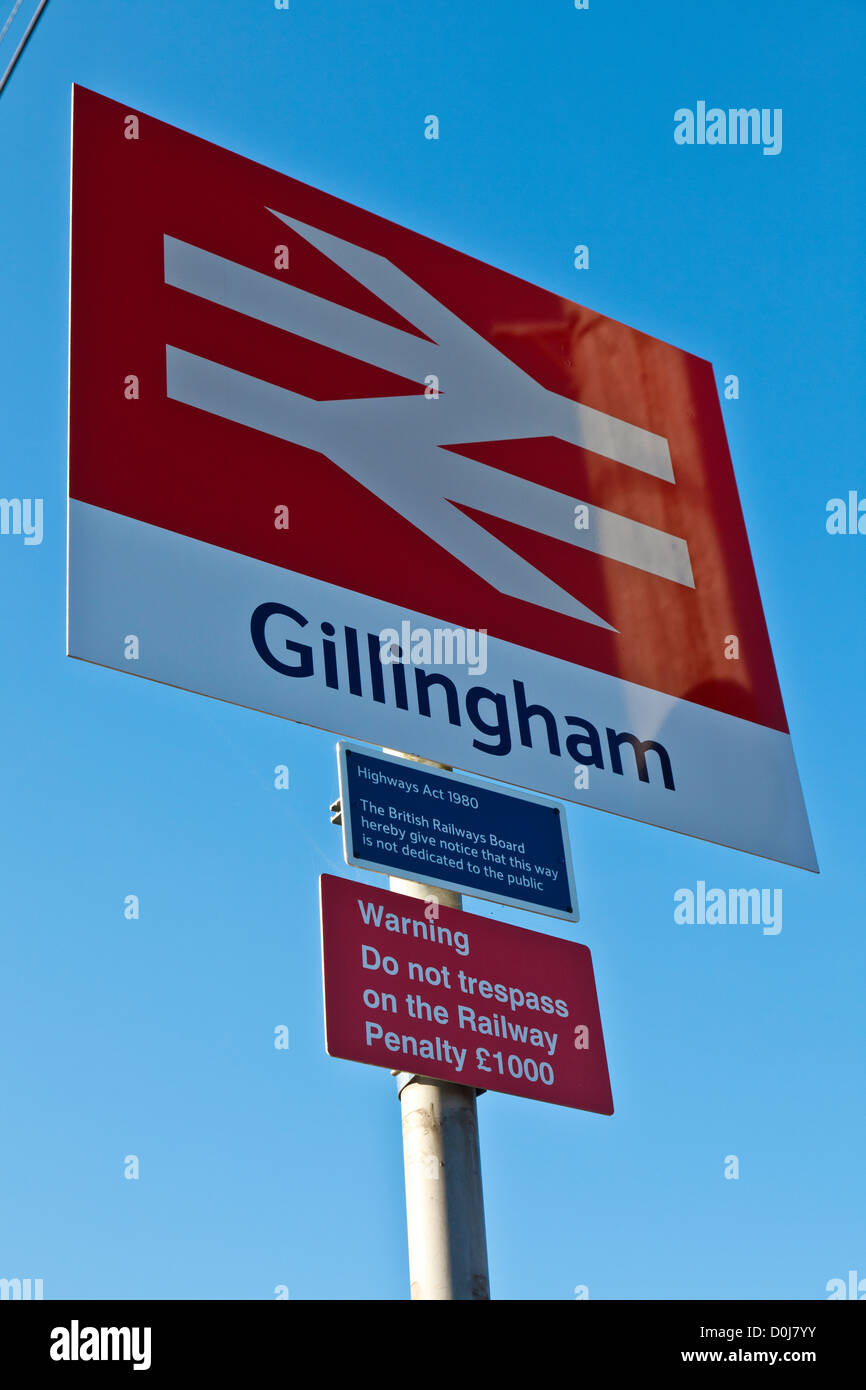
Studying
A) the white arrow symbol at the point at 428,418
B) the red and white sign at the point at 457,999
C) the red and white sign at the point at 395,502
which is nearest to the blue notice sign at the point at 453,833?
the red and white sign at the point at 457,999

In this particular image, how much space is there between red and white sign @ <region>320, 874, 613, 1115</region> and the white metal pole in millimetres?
176

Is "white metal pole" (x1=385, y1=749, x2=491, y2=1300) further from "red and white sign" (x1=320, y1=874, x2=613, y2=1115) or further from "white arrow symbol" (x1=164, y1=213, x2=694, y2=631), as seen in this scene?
"white arrow symbol" (x1=164, y1=213, x2=694, y2=631)

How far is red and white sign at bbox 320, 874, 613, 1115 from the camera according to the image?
4.98m

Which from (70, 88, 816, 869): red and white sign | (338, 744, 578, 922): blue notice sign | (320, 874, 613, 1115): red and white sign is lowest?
(320, 874, 613, 1115): red and white sign

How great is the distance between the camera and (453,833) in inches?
222

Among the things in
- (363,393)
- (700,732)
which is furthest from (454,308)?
(700,732)

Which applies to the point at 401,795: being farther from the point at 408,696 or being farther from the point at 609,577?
the point at 609,577

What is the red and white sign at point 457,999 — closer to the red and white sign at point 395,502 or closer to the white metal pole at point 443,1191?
the white metal pole at point 443,1191

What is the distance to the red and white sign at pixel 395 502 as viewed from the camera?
6.02 metres

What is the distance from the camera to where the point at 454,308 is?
299 inches

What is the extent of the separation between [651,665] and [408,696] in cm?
127

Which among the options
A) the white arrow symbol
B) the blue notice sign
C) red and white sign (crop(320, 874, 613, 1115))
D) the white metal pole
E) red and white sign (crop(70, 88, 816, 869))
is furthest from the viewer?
the white arrow symbol

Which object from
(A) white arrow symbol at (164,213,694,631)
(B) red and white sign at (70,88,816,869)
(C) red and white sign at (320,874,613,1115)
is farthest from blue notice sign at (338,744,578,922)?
(A) white arrow symbol at (164,213,694,631)
